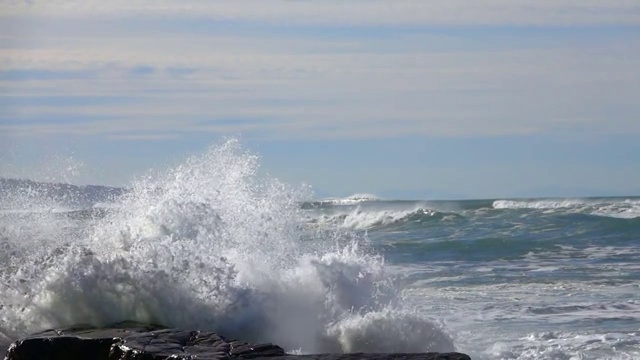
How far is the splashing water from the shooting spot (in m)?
8.02

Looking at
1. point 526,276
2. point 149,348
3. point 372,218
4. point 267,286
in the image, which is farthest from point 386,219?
point 149,348

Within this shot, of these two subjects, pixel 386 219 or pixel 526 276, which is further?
pixel 386 219

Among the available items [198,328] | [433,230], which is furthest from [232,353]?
[433,230]

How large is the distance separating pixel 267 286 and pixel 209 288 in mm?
568

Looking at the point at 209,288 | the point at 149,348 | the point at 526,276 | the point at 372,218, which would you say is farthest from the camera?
the point at 372,218

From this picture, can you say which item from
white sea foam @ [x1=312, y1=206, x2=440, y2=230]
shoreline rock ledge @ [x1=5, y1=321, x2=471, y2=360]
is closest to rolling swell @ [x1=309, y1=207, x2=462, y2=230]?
white sea foam @ [x1=312, y1=206, x2=440, y2=230]

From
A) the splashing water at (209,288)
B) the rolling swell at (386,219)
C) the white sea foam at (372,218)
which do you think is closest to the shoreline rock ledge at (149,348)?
the splashing water at (209,288)

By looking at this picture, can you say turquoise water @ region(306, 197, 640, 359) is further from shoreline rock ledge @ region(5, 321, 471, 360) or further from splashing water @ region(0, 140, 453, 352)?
shoreline rock ledge @ region(5, 321, 471, 360)

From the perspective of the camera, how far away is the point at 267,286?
859 centimetres

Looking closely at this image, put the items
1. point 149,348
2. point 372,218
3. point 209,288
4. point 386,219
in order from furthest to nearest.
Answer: point 372,218
point 386,219
point 209,288
point 149,348

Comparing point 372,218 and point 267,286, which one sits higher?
point 372,218

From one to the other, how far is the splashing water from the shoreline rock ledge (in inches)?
35.8

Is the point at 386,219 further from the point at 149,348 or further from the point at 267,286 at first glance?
the point at 149,348

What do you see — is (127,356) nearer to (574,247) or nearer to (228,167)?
(228,167)
